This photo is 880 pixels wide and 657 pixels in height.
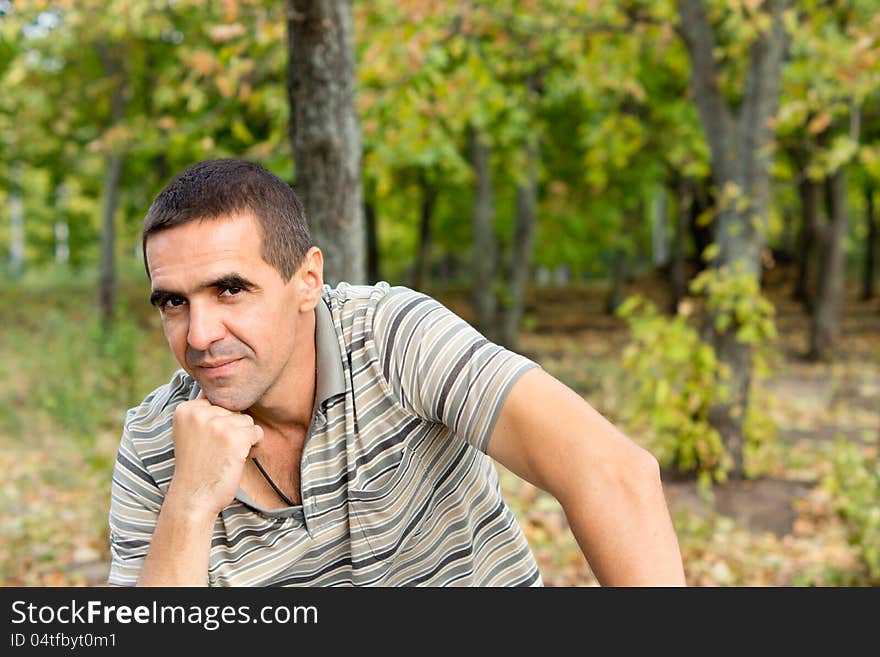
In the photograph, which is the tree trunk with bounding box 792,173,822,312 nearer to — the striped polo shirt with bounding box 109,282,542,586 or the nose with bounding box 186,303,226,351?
the striped polo shirt with bounding box 109,282,542,586

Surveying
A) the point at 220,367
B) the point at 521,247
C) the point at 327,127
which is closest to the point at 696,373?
the point at 327,127

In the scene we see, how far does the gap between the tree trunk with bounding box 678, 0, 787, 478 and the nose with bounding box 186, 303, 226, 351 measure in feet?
17.8

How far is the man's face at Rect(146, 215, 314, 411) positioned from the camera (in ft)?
6.65

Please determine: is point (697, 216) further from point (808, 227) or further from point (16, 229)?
point (16, 229)

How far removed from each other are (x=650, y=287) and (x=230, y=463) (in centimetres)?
2529

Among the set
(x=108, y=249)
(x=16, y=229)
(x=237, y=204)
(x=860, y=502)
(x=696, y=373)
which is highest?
(x=16, y=229)

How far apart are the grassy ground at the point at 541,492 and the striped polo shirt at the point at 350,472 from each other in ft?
9.64

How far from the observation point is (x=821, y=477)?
715 centimetres

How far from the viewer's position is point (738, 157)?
7.10 meters

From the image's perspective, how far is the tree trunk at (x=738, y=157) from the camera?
691 cm

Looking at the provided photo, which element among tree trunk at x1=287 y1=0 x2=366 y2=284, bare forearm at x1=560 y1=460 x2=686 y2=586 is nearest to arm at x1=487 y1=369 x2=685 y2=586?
bare forearm at x1=560 y1=460 x2=686 y2=586

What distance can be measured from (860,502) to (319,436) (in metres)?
3.92
